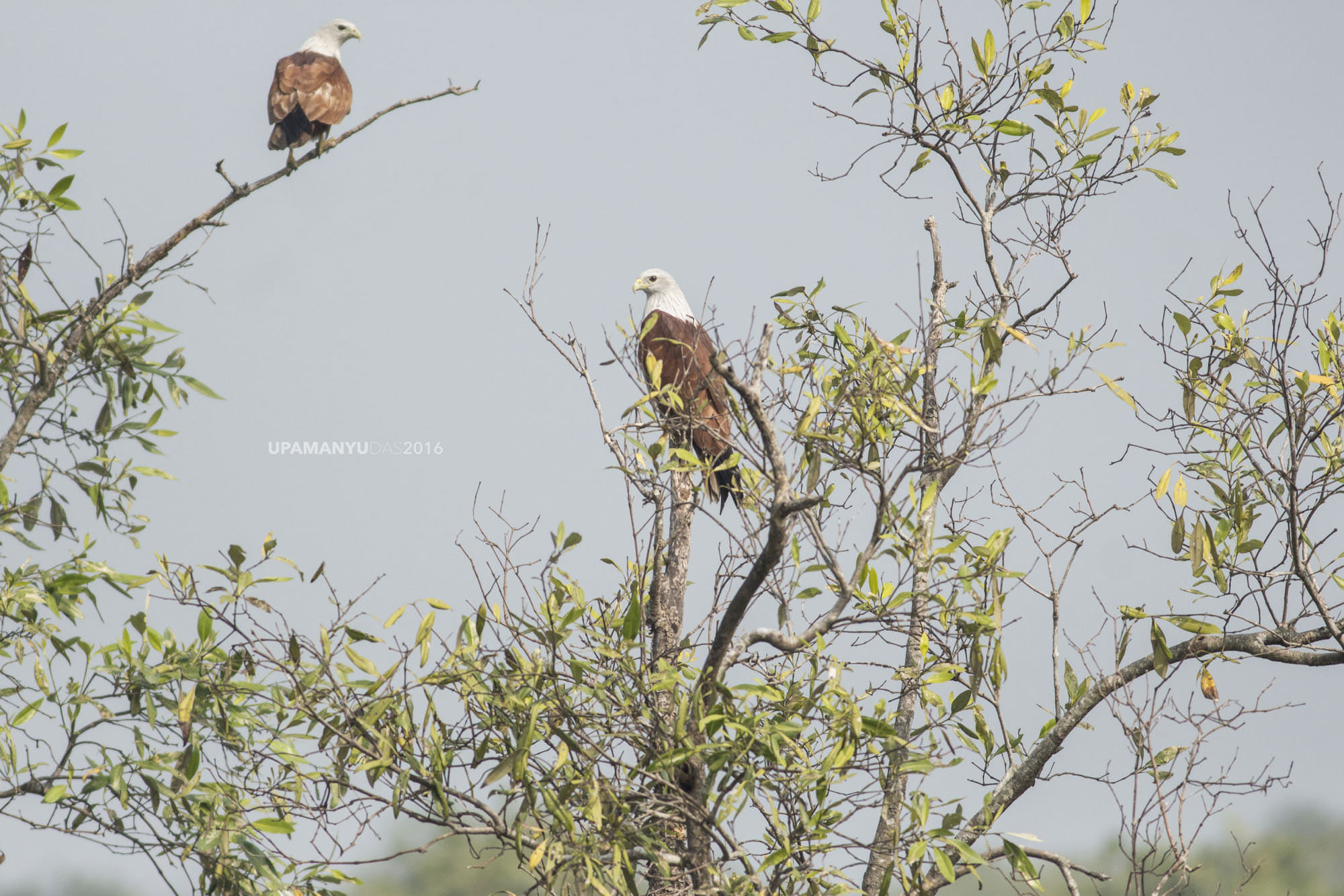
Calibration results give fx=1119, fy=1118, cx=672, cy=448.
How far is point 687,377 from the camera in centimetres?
476

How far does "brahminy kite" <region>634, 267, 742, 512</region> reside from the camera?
410 centimetres

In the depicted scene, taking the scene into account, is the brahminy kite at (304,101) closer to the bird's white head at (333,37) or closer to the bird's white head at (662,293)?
the bird's white head at (333,37)

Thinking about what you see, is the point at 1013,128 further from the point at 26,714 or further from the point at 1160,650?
the point at 26,714

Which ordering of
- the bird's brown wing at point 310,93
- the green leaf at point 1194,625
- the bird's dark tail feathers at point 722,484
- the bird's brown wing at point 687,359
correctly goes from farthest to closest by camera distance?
1. the bird's brown wing at point 310,93
2. the bird's brown wing at point 687,359
3. the bird's dark tail feathers at point 722,484
4. the green leaf at point 1194,625

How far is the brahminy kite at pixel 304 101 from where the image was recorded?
705 centimetres

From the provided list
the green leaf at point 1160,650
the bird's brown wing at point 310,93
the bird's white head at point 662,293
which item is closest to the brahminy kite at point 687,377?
the bird's white head at point 662,293

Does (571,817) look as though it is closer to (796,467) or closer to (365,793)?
(365,793)

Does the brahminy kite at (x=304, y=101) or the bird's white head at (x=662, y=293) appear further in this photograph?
the bird's white head at (x=662, y=293)

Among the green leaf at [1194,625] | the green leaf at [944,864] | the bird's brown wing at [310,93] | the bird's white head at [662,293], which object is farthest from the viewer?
the bird's white head at [662,293]

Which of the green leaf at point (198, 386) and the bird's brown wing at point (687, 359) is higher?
the bird's brown wing at point (687, 359)

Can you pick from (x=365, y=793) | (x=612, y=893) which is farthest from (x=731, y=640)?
(x=365, y=793)

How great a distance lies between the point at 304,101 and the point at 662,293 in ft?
8.68

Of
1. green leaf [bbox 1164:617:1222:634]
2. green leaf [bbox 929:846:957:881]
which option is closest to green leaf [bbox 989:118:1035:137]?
green leaf [bbox 1164:617:1222:634]

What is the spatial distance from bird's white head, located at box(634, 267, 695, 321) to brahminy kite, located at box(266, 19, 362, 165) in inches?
90.2
